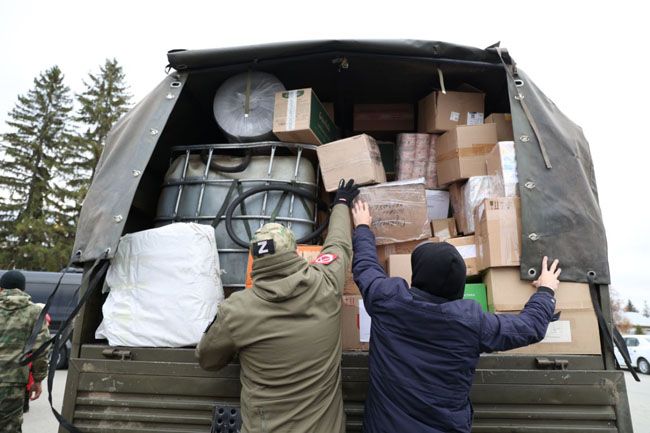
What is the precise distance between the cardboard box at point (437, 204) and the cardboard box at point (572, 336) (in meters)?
1.11

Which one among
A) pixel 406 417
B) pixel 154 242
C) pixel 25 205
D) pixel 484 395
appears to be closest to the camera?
pixel 406 417

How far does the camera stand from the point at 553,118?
2.63 meters

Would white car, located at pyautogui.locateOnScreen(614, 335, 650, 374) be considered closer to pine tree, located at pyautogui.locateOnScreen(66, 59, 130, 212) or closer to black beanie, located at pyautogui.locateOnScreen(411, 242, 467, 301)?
black beanie, located at pyautogui.locateOnScreen(411, 242, 467, 301)

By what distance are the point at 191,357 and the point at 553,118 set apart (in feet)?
7.91

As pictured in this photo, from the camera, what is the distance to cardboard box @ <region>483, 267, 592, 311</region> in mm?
2232

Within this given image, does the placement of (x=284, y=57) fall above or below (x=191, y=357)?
above

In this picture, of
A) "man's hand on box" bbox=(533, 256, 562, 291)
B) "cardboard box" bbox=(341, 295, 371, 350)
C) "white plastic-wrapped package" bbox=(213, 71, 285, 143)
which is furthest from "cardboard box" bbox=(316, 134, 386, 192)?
"man's hand on box" bbox=(533, 256, 562, 291)

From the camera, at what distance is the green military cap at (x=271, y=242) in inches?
79.2

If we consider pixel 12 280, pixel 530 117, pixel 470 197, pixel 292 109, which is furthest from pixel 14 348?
pixel 530 117

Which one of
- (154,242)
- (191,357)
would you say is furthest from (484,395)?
(154,242)

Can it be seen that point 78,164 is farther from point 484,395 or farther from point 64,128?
point 484,395

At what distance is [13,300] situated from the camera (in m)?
4.29

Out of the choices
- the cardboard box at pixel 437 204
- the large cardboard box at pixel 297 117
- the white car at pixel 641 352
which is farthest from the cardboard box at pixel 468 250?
the white car at pixel 641 352

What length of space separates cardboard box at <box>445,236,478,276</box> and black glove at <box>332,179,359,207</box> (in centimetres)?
65
